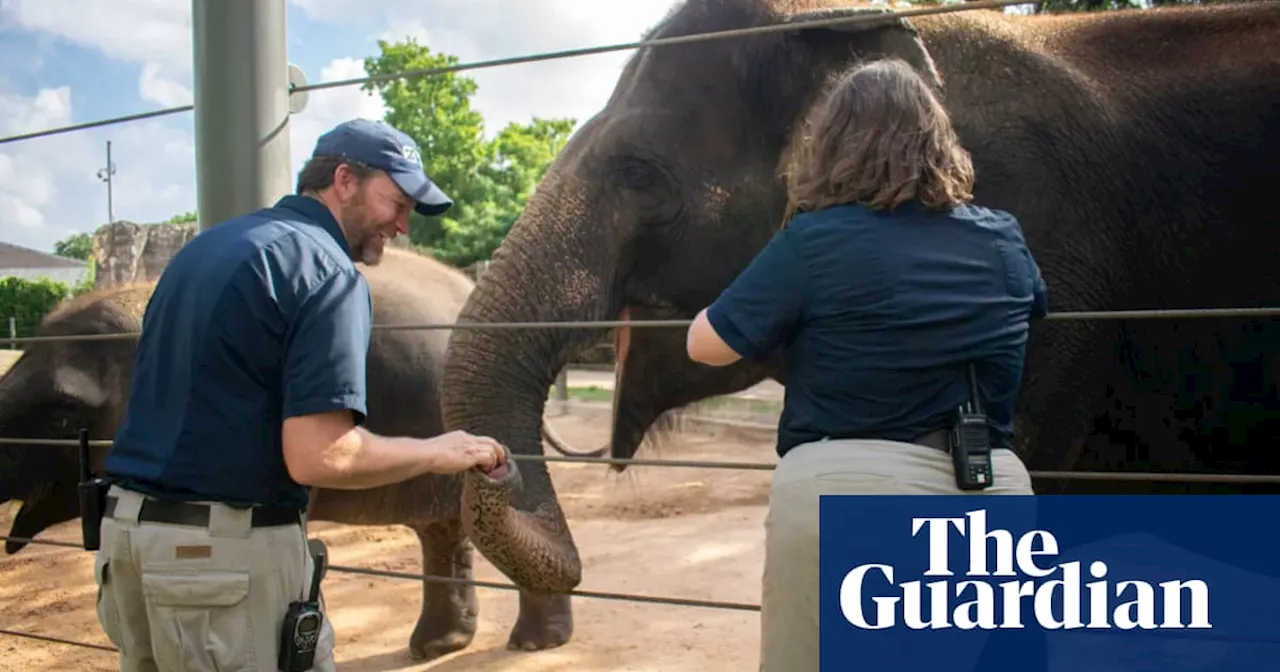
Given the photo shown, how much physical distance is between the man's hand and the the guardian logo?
27.0 inches

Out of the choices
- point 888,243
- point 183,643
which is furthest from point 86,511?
point 888,243

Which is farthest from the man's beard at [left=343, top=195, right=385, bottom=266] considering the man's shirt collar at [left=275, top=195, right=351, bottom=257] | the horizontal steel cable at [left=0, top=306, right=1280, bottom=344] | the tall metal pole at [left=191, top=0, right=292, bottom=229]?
the tall metal pole at [left=191, top=0, right=292, bottom=229]

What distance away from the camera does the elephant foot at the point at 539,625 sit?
5602mm

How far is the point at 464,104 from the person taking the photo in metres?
31.9

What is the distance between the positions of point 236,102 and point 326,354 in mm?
940

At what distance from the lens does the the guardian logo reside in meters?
1.73

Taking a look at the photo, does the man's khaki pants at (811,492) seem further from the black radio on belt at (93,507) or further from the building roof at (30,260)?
the building roof at (30,260)

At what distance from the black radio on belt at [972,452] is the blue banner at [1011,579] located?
0.04 meters

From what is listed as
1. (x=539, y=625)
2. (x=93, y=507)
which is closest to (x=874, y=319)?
(x=93, y=507)

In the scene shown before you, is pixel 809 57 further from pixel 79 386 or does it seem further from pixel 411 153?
pixel 79 386

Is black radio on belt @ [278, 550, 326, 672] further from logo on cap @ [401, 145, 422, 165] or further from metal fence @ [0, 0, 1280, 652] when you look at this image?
logo on cap @ [401, 145, 422, 165]

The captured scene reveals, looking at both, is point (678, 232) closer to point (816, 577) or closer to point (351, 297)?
point (351, 297)

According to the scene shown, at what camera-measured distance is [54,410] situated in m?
5.71

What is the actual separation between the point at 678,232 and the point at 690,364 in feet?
1.22
